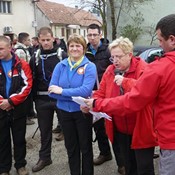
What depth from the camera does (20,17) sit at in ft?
100

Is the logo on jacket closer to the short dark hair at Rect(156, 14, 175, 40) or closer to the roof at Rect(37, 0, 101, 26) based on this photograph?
the short dark hair at Rect(156, 14, 175, 40)

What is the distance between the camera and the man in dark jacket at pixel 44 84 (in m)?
4.22

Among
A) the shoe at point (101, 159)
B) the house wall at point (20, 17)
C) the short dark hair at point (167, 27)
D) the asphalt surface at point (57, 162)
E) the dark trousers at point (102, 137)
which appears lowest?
the asphalt surface at point (57, 162)

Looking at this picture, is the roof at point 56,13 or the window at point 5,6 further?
the roof at point 56,13

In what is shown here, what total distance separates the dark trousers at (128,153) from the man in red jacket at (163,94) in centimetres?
86

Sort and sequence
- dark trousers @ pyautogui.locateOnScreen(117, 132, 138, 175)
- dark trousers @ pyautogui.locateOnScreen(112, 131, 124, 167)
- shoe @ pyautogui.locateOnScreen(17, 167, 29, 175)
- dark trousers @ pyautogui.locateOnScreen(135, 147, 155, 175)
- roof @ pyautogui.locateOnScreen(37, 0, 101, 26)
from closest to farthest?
dark trousers @ pyautogui.locateOnScreen(135, 147, 155, 175) < dark trousers @ pyautogui.locateOnScreen(117, 132, 138, 175) < dark trousers @ pyautogui.locateOnScreen(112, 131, 124, 167) < shoe @ pyautogui.locateOnScreen(17, 167, 29, 175) < roof @ pyautogui.locateOnScreen(37, 0, 101, 26)

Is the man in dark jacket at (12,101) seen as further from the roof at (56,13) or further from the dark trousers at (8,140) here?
the roof at (56,13)

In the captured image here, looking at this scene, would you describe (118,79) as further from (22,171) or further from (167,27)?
(22,171)

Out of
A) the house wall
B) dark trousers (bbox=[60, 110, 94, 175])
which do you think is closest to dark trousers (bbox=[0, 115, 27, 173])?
dark trousers (bbox=[60, 110, 94, 175])

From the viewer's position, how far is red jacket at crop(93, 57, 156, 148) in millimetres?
2871

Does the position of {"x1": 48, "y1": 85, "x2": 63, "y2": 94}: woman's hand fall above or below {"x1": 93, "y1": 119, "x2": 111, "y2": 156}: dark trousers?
above

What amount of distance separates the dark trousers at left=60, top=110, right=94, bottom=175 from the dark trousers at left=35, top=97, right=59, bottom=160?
82 cm

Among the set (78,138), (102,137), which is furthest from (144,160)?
(102,137)

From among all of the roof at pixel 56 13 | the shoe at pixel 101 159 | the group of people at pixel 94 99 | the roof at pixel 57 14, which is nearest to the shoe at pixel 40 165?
the group of people at pixel 94 99
